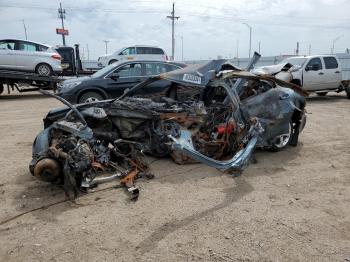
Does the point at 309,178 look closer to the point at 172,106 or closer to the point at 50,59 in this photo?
the point at 172,106

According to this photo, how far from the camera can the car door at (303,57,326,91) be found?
1434 centimetres

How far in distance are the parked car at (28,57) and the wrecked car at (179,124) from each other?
10460 mm

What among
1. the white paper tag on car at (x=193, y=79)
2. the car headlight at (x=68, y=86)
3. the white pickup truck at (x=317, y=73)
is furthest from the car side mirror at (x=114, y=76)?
the white pickup truck at (x=317, y=73)

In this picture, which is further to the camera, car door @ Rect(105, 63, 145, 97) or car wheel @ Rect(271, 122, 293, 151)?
car door @ Rect(105, 63, 145, 97)

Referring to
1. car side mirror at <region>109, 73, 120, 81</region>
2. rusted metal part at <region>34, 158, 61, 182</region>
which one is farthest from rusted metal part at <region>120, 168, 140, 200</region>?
car side mirror at <region>109, 73, 120, 81</region>

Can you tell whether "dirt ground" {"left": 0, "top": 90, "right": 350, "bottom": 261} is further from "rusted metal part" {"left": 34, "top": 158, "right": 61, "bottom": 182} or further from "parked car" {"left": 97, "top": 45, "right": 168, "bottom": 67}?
"parked car" {"left": 97, "top": 45, "right": 168, "bottom": 67}

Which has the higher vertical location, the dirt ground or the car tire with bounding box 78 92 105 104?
the car tire with bounding box 78 92 105 104

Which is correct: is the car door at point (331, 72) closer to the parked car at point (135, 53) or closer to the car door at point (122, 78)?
the car door at point (122, 78)

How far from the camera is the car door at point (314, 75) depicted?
47.1 feet

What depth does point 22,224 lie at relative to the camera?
3.90m

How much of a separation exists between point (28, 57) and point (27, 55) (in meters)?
0.10

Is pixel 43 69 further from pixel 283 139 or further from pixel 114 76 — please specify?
pixel 283 139

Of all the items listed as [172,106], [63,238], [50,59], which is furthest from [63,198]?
[50,59]

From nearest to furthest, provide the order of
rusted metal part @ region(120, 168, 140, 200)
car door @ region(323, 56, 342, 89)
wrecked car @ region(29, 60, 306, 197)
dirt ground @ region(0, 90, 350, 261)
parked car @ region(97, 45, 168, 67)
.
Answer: dirt ground @ region(0, 90, 350, 261) → rusted metal part @ region(120, 168, 140, 200) → wrecked car @ region(29, 60, 306, 197) → car door @ region(323, 56, 342, 89) → parked car @ region(97, 45, 168, 67)
